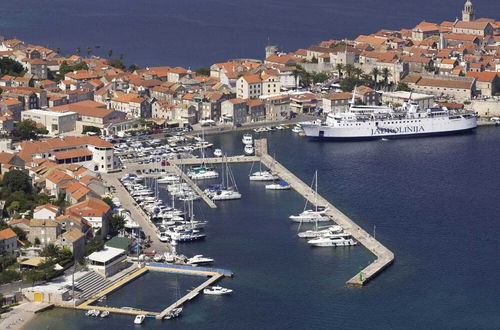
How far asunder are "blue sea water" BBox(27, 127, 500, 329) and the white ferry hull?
2689mm

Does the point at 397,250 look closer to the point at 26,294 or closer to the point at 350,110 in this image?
the point at 26,294

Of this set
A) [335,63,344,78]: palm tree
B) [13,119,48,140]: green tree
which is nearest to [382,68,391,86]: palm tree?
[335,63,344,78]: palm tree

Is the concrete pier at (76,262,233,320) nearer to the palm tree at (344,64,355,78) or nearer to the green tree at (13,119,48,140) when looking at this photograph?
the green tree at (13,119,48,140)

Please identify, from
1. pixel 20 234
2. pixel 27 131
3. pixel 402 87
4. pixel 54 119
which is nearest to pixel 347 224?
pixel 20 234

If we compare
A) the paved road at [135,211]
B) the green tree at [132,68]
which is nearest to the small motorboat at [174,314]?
the paved road at [135,211]

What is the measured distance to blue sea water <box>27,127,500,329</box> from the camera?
29906 mm

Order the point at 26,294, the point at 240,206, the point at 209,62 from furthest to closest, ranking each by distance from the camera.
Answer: the point at 209,62
the point at 240,206
the point at 26,294

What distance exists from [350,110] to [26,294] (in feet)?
77.0

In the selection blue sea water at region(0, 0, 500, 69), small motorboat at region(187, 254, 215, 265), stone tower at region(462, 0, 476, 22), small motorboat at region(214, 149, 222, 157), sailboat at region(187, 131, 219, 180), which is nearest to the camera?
small motorboat at region(187, 254, 215, 265)

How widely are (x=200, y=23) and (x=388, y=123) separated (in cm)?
3163

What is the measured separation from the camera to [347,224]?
36375 mm

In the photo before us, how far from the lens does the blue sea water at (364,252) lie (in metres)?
29.9

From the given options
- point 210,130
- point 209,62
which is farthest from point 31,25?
point 210,130

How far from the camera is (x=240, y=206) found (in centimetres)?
3881
